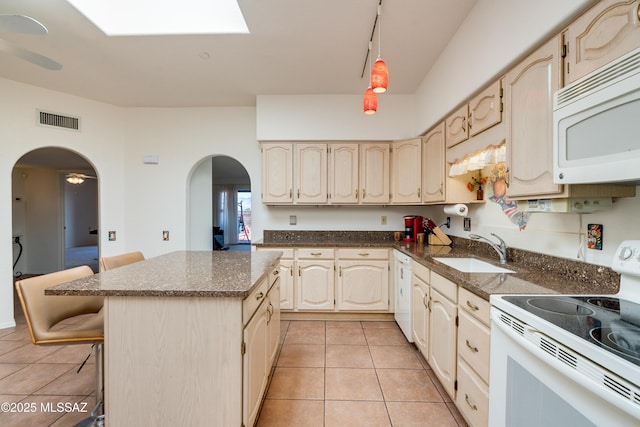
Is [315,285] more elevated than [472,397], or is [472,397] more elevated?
[315,285]

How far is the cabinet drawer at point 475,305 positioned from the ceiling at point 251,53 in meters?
1.93

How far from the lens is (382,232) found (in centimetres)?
355

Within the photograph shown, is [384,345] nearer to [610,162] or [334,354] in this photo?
[334,354]

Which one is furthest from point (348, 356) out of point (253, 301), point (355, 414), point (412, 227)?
point (412, 227)

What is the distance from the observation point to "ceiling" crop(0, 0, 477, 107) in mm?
1942

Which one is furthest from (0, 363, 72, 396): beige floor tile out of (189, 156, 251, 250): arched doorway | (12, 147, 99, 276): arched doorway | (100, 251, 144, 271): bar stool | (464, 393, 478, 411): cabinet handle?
(12, 147, 99, 276): arched doorway

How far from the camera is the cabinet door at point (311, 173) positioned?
3.29 m

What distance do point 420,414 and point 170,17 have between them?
135 inches

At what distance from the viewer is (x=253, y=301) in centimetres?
144

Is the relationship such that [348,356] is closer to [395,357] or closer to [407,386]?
[395,357]

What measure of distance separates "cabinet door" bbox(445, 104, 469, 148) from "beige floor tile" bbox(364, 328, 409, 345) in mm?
1908

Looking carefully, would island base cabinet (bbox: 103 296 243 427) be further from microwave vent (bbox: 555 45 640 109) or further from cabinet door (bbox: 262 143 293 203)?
cabinet door (bbox: 262 143 293 203)

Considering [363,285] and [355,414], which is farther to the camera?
[363,285]

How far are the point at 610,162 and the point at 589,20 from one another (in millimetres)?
648
